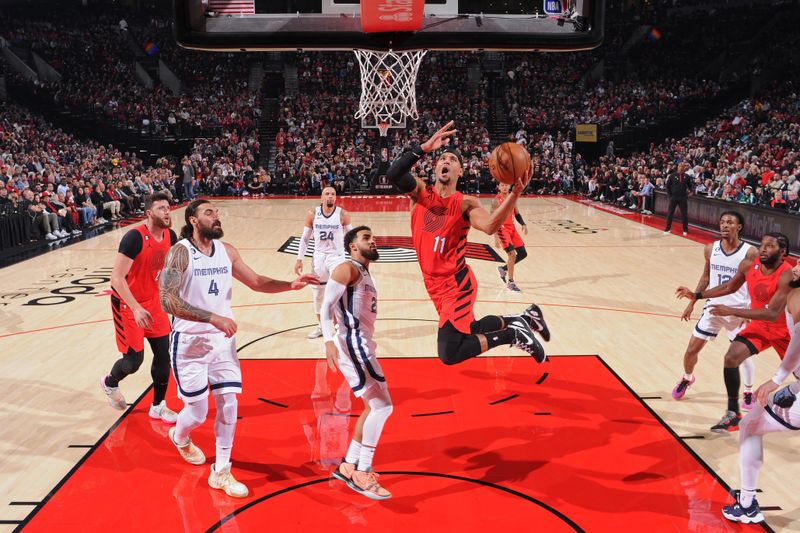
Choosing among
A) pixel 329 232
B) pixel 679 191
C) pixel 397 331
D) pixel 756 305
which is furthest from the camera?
pixel 679 191

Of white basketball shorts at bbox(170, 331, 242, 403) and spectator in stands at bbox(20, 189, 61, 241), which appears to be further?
spectator in stands at bbox(20, 189, 61, 241)

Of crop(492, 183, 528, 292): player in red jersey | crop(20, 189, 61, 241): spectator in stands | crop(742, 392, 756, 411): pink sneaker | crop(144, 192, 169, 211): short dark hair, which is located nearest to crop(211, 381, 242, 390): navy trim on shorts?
crop(144, 192, 169, 211): short dark hair

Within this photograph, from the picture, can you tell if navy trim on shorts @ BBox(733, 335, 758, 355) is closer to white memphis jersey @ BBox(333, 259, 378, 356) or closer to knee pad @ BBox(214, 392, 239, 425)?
white memphis jersey @ BBox(333, 259, 378, 356)

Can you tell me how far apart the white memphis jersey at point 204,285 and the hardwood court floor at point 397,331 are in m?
1.50

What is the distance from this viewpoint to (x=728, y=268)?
5.82 m

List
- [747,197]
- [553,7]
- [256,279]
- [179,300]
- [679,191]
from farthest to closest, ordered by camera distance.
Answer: [747,197] < [679,191] < [553,7] < [256,279] < [179,300]

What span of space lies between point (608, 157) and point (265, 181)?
1404 centimetres

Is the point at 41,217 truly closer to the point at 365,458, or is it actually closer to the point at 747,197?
the point at 365,458

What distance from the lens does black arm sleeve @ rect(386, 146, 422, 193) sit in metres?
4.95

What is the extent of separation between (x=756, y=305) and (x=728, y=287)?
24 centimetres

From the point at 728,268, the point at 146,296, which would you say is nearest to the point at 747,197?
the point at 728,268

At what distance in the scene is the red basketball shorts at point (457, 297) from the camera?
5438 mm

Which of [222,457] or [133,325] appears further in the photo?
[133,325]

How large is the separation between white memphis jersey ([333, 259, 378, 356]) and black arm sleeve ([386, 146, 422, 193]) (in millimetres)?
857
